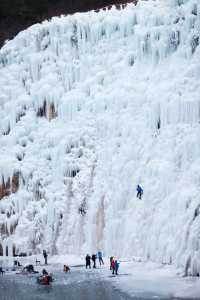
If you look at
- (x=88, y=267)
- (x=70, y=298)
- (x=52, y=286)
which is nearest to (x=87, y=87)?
(x=88, y=267)

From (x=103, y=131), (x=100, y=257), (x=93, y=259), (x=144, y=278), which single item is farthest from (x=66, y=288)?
(x=103, y=131)

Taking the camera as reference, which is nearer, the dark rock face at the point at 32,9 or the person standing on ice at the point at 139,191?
the person standing on ice at the point at 139,191

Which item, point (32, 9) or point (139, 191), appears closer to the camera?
point (139, 191)

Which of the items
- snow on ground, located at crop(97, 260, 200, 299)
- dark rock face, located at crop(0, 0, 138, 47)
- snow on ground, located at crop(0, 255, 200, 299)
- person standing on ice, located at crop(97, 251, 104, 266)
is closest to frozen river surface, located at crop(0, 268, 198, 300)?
snow on ground, located at crop(0, 255, 200, 299)

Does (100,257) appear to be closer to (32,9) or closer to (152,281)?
(152,281)

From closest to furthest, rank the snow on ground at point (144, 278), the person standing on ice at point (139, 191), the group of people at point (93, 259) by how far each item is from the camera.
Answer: the snow on ground at point (144, 278) < the group of people at point (93, 259) < the person standing on ice at point (139, 191)

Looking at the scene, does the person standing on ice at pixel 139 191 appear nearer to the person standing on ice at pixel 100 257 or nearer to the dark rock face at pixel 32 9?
the person standing on ice at pixel 100 257

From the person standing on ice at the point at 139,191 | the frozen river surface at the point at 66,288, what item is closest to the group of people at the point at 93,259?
the frozen river surface at the point at 66,288

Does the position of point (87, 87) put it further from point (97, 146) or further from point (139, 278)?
point (139, 278)
